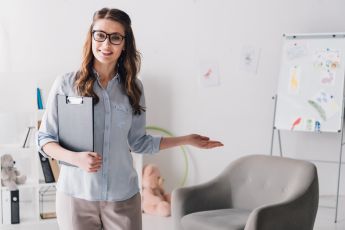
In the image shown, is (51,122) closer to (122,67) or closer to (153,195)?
(122,67)

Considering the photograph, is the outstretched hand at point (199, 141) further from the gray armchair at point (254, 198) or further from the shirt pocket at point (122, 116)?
the gray armchair at point (254, 198)

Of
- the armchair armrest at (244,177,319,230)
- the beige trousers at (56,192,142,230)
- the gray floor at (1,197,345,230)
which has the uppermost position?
the beige trousers at (56,192,142,230)

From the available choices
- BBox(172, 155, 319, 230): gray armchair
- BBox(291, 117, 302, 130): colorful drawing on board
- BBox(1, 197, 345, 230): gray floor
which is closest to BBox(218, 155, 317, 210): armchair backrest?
BBox(172, 155, 319, 230): gray armchair

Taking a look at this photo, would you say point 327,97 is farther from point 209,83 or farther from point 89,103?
point 89,103

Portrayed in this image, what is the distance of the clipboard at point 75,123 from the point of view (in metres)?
1.67

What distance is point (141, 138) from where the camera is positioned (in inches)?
76.2

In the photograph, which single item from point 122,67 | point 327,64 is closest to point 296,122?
point 327,64

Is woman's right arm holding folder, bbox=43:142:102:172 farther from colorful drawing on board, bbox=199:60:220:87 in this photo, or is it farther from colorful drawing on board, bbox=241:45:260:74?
colorful drawing on board, bbox=241:45:260:74

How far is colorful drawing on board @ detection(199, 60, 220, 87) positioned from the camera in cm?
447

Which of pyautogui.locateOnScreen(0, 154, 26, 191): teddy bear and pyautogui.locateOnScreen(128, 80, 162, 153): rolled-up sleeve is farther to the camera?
pyautogui.locateOnScreen(0, 154, 26, 191): teddy bear

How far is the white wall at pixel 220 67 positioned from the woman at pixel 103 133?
2.52 meters

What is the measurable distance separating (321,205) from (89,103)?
10.2 feet

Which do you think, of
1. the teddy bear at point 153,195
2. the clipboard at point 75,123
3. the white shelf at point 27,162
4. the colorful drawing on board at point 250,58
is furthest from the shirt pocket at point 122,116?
the colorful drawing on board at point 250,58

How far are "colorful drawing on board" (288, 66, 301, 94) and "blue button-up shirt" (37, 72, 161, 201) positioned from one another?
2641 mm
